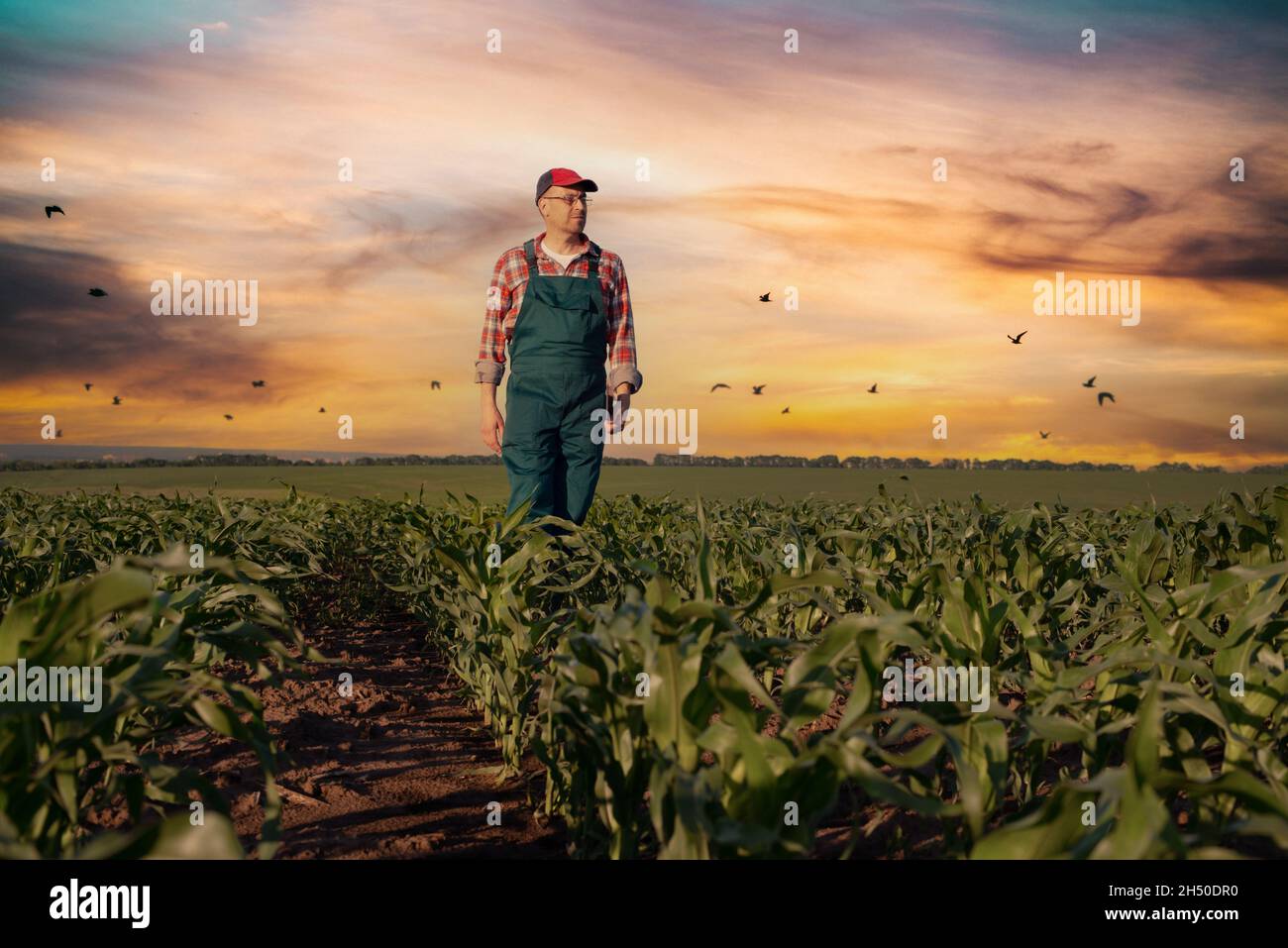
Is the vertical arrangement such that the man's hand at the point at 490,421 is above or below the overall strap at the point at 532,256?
below

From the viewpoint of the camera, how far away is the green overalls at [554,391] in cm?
669

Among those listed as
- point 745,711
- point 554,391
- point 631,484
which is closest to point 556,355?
Result: point 554,391

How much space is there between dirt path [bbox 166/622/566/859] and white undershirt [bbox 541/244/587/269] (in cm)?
331

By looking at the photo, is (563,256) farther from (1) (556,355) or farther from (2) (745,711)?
(2) (745,711)

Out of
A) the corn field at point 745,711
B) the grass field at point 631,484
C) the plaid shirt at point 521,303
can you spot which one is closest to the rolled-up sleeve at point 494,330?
the plaid shirt at point 521,303

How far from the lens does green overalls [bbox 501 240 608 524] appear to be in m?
6.69

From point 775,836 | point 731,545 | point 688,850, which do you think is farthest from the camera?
point 731,545

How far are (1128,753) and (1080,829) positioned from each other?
0.17m

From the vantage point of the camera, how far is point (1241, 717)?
8.80ft

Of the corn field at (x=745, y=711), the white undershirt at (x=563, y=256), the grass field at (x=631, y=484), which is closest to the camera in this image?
the corn field at (x=745, y=711)

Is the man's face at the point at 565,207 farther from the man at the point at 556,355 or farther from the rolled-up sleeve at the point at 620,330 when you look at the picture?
the rolled-up sleeve at the point at 620,330

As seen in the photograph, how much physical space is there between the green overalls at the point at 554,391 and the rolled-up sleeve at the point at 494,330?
0.75ft
